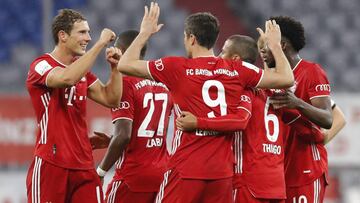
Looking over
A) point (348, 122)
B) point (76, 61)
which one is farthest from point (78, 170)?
point (348, 122)

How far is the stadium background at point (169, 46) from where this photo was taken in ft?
35.1

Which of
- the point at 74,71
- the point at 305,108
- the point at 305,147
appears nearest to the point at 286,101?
the point at 305,108

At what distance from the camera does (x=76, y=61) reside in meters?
5.99

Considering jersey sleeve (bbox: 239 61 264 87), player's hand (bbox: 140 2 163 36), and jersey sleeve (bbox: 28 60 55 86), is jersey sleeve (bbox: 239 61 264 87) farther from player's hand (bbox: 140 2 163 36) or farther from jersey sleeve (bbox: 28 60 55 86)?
jersey sleeve (bbox: 28 60 55 86)

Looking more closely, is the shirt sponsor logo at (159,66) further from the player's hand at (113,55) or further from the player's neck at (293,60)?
the player's neck at (293,60)

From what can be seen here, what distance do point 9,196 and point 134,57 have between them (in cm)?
532

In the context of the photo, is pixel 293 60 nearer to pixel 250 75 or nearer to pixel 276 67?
pixel 276 67

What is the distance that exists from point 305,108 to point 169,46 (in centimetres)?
723

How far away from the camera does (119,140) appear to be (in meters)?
6.72

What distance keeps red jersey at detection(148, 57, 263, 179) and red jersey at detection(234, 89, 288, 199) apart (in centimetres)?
17

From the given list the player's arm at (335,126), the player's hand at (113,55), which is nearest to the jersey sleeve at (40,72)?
the player's hand at (113,55)

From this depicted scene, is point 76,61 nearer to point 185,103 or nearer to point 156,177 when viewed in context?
point 185,103

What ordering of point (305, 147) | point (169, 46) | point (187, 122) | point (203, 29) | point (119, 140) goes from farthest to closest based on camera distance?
point (169, 46) → point (119, 140) → point (305, 147) → point (203, 29) → point (187, 122)

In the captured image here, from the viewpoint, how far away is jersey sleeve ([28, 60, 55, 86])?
6.10 m
